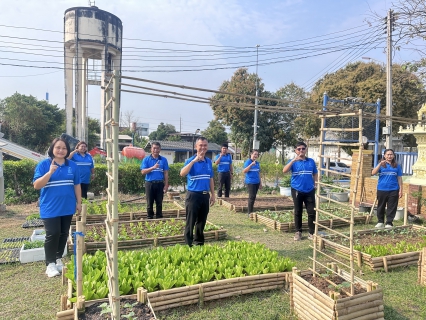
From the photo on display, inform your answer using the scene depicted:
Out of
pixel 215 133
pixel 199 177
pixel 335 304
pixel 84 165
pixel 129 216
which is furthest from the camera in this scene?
pixel 215 133

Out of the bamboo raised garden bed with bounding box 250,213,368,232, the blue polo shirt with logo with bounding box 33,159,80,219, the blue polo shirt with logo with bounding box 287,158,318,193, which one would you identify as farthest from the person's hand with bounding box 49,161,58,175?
the bamboo raised garden bed with bounding box 250,213,368,232

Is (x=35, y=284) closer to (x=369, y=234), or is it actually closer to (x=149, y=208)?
(x=149, y=208)

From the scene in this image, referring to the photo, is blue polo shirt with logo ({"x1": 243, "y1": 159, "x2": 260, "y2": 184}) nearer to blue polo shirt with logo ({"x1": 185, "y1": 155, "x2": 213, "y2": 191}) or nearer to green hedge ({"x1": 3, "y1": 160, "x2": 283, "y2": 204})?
blue polo shirt with logo ({"x1": 185, "y1": 155, "x2": 213, "y2": 191})

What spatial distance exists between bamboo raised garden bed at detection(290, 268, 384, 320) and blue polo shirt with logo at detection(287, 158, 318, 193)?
260 cm

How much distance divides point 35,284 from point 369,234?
578cm

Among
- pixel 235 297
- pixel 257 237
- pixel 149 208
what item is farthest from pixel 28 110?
pixel 235 297

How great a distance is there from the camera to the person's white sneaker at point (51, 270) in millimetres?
4238

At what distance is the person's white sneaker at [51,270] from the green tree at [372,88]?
17509 mm

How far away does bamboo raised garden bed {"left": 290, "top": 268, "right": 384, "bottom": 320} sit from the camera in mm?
2820

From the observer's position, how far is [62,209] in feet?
13.7

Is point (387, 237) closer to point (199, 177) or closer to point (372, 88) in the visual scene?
point (199, 177)

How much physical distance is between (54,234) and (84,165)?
3180mm

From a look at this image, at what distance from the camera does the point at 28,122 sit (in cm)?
2755

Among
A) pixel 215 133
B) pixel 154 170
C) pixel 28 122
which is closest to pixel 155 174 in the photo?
pixel 154 170
